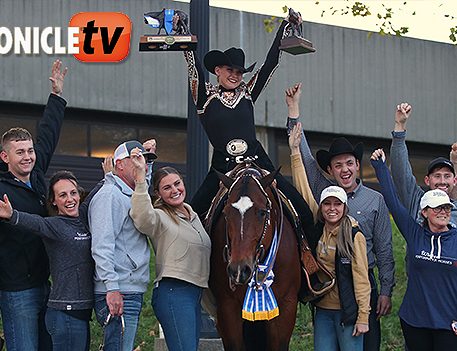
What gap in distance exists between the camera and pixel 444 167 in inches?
192

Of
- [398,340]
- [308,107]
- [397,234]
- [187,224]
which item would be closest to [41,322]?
[187,224]

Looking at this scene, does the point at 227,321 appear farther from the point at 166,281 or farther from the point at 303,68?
the point at 303,68

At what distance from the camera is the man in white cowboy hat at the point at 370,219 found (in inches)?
181

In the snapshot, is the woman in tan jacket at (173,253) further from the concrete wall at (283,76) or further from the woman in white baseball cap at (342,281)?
the concrete wall at (283,76)

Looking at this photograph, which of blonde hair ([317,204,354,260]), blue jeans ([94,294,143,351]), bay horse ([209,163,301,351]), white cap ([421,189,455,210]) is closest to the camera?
blue jeans ([94,294,143,351])

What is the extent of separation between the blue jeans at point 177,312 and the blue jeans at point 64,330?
56cm

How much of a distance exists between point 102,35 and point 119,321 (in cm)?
1087

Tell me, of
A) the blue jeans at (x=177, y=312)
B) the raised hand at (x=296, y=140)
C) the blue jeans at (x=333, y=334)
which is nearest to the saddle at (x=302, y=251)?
the blue jeans at (x=333, y=334)

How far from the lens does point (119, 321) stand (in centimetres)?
368

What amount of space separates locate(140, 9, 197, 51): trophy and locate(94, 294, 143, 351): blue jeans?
2282 millimetres

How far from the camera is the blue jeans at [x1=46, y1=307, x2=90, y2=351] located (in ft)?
12.2

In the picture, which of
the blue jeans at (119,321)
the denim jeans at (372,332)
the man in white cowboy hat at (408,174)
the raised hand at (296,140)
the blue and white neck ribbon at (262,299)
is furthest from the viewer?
the raised hand at (296,140)

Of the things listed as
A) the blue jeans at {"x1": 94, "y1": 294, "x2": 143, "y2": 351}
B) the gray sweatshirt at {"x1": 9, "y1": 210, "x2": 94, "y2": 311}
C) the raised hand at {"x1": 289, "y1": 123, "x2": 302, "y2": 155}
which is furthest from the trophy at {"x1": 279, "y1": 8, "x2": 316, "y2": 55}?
the blue jeans at {"x1": 94, "y1": 294, "x2": 143, "y2": 351}

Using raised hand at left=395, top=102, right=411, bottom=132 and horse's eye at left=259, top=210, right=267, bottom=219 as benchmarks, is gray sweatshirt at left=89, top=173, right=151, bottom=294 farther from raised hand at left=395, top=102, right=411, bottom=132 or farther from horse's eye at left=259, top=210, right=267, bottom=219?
raised hand at left=395, top=102, right=411, bottom=132
